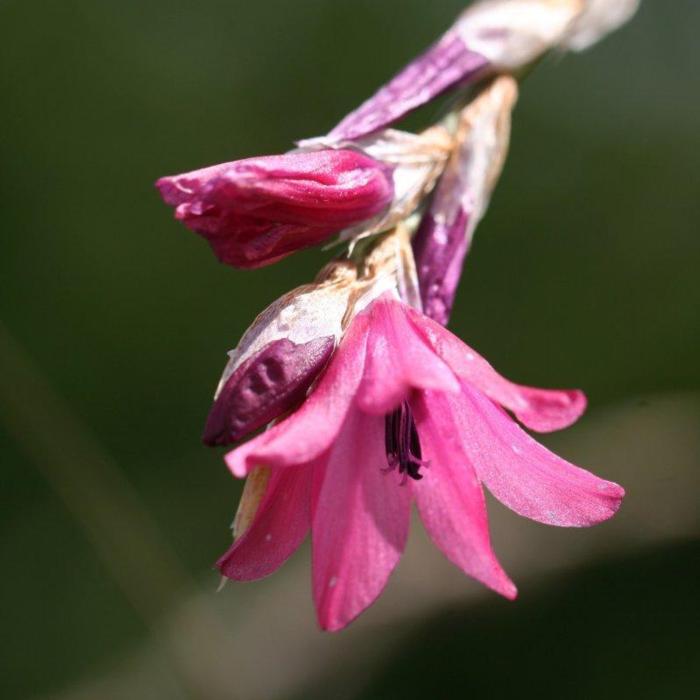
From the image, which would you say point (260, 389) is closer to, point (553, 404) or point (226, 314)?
point (553, 404)

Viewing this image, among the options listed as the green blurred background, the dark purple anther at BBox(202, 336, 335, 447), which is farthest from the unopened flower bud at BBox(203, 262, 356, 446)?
the green blurred background

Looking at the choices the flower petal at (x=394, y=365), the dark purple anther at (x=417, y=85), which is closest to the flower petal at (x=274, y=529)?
the flower petal at (x=394, y=365)

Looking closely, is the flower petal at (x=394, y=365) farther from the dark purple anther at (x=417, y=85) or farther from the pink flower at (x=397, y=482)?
the dark purple anther at (x=417, y=85)

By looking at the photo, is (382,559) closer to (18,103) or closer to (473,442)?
(473,442)

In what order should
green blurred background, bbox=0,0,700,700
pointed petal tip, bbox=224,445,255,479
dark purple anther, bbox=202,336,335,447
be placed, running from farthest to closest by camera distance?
green blurred background, bbox=0,0,700,700
dark purple anther, bbox=202,336,335,447
pointed petal tip, bbox=224,445,255,479

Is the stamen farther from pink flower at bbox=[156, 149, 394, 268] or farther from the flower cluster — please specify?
pink flower at bbox=[156, 149, 394, 268]

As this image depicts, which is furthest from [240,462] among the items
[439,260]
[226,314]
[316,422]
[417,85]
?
[226,314]

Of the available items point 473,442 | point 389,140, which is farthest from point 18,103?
point 473,442
